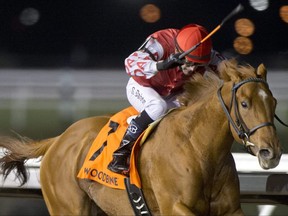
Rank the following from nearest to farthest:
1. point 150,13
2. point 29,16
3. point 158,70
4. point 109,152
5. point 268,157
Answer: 1. point 268,157
2. point 158,70
3. point 109,152
4. point 150,13
5. point 29,16

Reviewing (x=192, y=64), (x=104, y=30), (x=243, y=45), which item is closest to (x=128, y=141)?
(x=192, y=64)

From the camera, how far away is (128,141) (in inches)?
211

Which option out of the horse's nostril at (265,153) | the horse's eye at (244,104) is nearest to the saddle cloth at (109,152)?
the horse's eye at (244,104)

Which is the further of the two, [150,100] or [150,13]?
[150,13]

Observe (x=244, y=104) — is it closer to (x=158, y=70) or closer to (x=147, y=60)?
(x=158, y=70)

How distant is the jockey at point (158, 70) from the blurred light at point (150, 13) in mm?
2012

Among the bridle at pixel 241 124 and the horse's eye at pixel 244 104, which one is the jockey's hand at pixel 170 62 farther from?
the horse's eye at pixel 244 104

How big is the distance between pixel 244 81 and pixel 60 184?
5.46 ft

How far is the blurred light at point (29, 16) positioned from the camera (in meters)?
7.75

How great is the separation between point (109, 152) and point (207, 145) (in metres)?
0.73

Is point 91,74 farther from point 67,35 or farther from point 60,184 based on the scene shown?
point 60,184

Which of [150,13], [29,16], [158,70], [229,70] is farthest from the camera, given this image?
[29,16]

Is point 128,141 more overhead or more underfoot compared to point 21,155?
more overhead

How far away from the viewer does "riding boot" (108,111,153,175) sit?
5.35 metres
